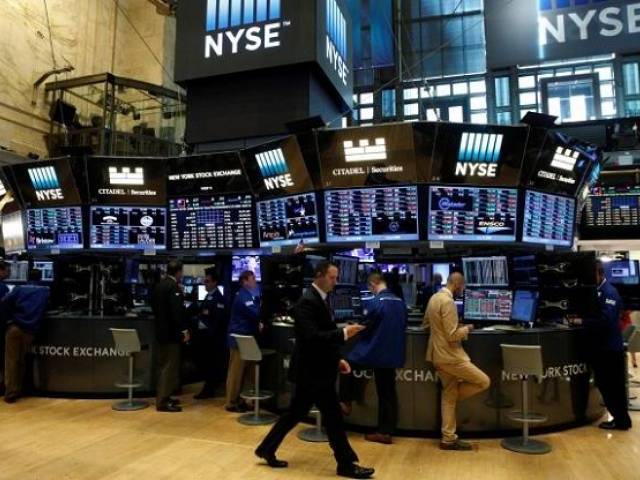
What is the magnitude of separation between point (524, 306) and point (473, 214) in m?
1.06

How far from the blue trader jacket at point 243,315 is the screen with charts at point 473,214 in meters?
2.02

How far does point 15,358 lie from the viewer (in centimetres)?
600

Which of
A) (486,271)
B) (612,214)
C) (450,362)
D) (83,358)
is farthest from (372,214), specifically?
(612,214)

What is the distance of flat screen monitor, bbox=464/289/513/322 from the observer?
212 inches

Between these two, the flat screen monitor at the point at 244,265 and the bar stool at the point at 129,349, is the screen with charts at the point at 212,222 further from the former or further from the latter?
the bar stool at the point at 129,349

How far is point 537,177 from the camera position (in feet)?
18.1

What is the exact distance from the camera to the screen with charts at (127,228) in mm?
7051

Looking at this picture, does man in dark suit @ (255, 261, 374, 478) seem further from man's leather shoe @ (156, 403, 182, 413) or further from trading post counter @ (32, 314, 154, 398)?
trading post counter @ (32, 314, 154, 398)

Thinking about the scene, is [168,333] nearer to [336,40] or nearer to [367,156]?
[367,156]

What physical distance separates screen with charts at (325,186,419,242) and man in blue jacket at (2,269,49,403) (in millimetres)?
3509

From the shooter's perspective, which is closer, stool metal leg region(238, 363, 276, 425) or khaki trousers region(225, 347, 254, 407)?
stool metal leg region(238, 363, 276, 425)

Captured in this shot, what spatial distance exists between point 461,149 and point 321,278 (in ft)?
7.99

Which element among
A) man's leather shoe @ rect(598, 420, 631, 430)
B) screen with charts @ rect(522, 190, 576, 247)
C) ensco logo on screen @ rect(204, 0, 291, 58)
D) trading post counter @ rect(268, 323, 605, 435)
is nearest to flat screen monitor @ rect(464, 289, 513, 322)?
trading post counter @ rect(268, 323, 605, 435)

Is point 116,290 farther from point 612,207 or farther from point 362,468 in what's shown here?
point 612,207
